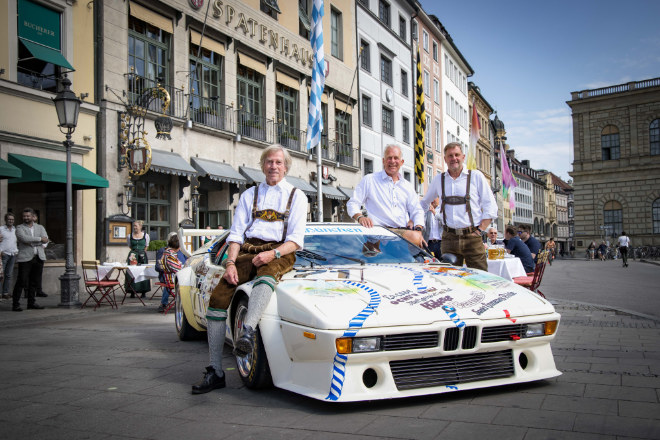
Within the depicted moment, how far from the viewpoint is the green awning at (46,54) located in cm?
1397

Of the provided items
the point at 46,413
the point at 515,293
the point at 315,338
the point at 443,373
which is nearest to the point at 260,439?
the point at 315,338

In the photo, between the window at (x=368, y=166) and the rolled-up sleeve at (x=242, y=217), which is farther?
the window at (x=368, y=166)

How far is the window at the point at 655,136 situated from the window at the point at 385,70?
3042cm

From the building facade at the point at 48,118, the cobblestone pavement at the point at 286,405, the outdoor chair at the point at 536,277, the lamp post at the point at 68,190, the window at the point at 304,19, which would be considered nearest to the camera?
the cobblestone pavement at the point at 286,405

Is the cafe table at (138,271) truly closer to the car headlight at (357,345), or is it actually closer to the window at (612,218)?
the car headlight at (357,345)

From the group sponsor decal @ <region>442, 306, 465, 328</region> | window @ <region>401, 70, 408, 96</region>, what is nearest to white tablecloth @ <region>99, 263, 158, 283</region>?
sponsor decal @ <region>442, 306, 465, 328</region>

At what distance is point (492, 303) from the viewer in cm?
405

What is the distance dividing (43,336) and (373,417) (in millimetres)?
5810

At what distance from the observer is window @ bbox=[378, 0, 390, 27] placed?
A: 34844 millimetres

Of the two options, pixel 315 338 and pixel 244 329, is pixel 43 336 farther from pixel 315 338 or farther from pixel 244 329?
pixel 315 338

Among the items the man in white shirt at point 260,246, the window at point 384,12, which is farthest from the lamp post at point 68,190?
the window at point 384,12

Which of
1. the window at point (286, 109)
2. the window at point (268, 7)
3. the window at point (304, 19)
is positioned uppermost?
the window at point (304, 19)

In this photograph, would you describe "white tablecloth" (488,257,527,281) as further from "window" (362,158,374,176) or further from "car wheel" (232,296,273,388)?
"window" (362,158,374,176)

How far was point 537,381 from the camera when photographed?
4.31m
